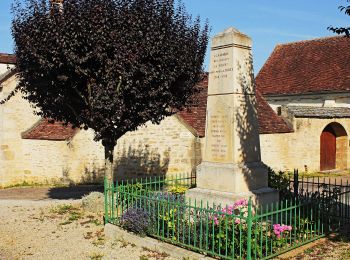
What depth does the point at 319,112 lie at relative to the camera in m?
19.6

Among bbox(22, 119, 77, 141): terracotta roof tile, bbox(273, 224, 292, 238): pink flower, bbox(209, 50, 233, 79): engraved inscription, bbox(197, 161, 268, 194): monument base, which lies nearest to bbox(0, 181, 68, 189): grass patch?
bbox(22, 119, 77, 141): terracotta roof tile

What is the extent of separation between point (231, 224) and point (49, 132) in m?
12.8

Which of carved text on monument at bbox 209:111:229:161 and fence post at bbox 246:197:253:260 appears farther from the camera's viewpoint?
carved text on monument at bbox 209:111:229:161

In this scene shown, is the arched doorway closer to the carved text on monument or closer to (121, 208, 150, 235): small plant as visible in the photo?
the carved text on monument

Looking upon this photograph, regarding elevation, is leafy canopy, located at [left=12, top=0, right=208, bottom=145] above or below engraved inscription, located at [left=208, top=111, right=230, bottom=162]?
above

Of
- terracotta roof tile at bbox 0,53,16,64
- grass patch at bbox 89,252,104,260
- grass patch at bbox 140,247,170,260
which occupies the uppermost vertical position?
terracotta roof tile at bbox 0,53,16,64

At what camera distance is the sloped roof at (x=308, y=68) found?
2241cm

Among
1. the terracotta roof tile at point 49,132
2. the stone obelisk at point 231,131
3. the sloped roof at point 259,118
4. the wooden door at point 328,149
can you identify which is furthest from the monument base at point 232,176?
the wooden door at point 328,149

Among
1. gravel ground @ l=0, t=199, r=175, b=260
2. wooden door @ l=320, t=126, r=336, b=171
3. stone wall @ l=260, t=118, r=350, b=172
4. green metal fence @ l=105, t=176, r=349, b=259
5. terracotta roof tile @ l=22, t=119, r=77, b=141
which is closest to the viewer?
green metal fence @ l=105, t=176, r=349, b=259

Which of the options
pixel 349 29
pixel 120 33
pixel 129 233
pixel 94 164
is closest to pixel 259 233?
pixel 129 233

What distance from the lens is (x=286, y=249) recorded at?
21.1ft

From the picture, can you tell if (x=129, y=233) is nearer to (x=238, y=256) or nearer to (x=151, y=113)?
(x=238, y=256)

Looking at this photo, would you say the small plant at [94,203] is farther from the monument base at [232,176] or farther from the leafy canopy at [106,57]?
the monument base at [232,176]

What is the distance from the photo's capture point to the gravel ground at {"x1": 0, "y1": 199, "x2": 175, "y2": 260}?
696 cm
